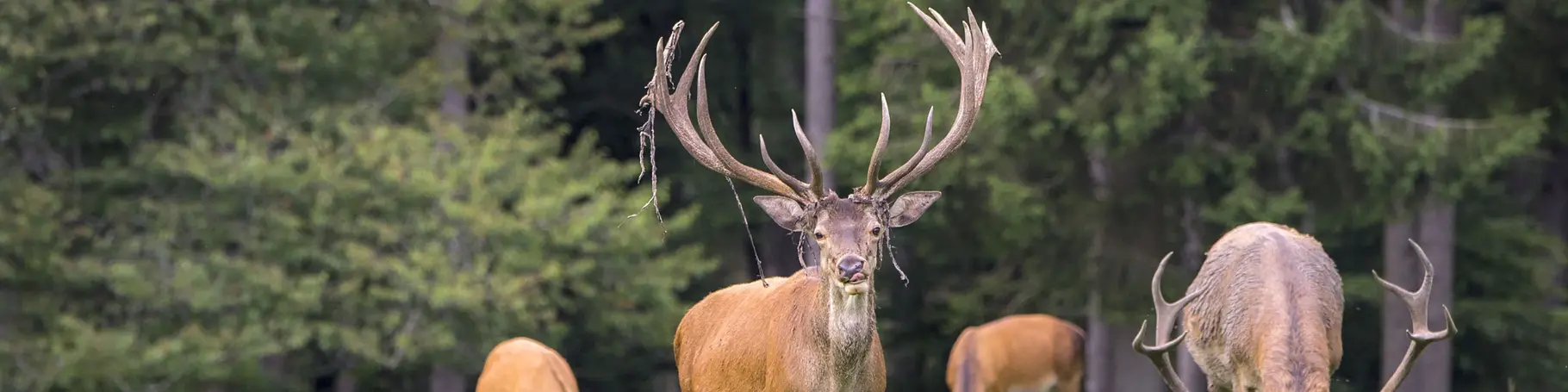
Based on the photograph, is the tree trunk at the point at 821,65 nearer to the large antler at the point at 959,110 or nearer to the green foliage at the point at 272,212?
the green foliage at the point at 272,212

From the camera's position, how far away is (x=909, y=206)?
9000 millimetres

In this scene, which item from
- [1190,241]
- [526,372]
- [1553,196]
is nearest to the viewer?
[526,372]

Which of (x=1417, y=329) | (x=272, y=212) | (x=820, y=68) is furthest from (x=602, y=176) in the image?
(x=1417, y=329)

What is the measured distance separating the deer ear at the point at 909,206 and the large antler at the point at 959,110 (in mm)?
63

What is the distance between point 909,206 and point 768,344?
2.94 ft

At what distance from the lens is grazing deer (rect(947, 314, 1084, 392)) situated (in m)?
16.5

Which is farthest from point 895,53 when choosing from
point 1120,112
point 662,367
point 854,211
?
point 854,211

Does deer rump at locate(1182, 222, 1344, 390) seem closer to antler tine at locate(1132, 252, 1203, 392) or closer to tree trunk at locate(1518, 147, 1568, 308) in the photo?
antler tine at locate(1132, 252, 1203, 392)

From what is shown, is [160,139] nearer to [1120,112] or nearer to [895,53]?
[895,53]

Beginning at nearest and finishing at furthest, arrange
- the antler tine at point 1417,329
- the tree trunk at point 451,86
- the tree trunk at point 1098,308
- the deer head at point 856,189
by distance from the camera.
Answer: the deer head at point 856,189
the antler tine at point 1417,329
the tree trunk at point 1098,308
the tree trunk at point 451,86

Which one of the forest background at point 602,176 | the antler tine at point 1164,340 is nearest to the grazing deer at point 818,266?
the antler tine at point 1164,340

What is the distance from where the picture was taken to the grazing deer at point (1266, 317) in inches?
392

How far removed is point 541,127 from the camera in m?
23.9

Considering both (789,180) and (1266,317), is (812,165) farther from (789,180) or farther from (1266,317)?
(1266,317)
